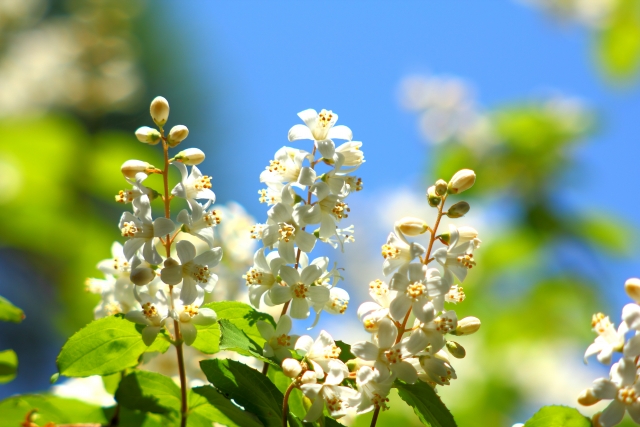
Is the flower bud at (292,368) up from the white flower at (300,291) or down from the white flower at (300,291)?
down

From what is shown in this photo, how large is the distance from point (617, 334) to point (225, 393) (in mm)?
759

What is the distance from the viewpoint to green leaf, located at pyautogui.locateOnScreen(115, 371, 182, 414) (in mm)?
1474

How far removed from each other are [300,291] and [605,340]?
0.60m

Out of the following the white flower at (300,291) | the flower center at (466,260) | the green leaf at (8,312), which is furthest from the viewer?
the green leaf at (8,312)

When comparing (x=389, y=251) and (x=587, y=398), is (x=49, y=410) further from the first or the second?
(x=587, y=398)

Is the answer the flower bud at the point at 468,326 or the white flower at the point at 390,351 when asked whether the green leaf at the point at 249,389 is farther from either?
the flower bud at the point at 468,326

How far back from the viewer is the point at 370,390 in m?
1.23

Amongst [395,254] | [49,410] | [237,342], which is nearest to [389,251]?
[395,254]

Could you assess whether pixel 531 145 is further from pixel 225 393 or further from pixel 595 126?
pixel 225 393

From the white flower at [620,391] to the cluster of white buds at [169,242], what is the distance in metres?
0.75

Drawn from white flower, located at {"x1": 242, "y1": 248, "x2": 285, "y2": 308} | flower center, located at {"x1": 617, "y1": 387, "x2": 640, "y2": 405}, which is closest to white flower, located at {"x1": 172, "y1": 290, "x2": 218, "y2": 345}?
white flower, located at {"x1": 242, "y1": 248, "x2": 285, "y2": 308}

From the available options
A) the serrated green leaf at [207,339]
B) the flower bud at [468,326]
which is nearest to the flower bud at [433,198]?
the flower bud at [468,326]

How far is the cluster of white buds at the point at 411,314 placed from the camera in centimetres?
120

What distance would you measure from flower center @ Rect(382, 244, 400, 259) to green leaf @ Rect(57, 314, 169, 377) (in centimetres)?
57
